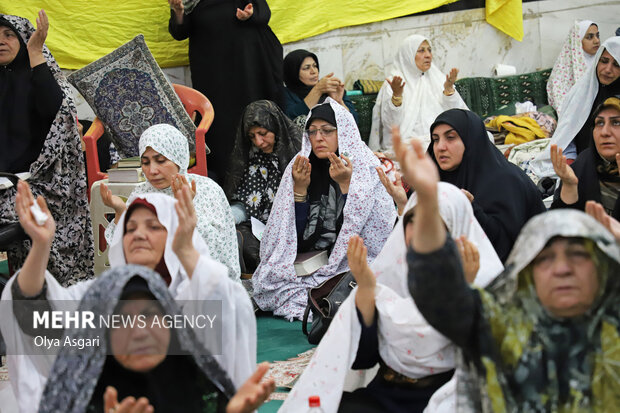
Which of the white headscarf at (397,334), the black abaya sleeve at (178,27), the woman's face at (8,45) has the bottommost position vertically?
the white headscarf at (397,334)

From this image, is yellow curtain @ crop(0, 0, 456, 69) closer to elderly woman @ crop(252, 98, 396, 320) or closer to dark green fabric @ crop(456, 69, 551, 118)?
dark green fabric @ crop(456, 69, 551, 118)

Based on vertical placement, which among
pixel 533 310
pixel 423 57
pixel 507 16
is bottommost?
pixel 533 310

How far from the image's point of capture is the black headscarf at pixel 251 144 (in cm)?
498

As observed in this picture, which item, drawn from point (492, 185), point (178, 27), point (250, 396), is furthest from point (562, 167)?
point (178, 27)

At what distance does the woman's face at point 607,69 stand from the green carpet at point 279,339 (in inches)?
101

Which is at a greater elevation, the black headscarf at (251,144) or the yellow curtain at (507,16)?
the yellow curtain at (507,16)

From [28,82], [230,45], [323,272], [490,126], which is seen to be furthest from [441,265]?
[490,126]

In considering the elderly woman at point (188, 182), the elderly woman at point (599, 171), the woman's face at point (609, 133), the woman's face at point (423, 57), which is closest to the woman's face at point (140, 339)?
the elderly woman at point (188, 182)

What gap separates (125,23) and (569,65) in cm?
410

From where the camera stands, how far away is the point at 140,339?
1.82 metres

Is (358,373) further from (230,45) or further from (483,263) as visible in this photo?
(230,45)

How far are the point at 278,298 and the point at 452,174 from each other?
1300mm

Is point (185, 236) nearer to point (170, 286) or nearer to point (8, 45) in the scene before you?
point (170, 286)

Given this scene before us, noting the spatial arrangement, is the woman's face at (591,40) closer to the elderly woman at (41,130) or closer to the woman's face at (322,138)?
the woman's face at (322,138)
